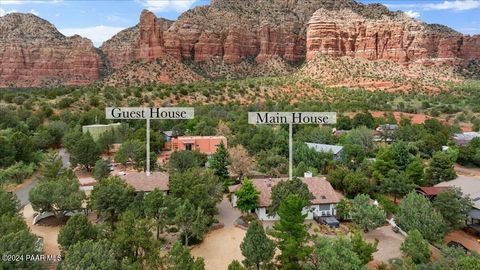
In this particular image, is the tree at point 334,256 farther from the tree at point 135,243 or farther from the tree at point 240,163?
the tree at point 240,163

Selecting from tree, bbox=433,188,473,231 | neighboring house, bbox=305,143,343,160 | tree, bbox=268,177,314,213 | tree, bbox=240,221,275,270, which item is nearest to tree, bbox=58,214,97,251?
tree, bbox=240,221,275,270

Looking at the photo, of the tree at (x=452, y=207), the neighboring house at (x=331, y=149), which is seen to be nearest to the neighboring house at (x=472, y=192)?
the tree at (x=452, y=207)

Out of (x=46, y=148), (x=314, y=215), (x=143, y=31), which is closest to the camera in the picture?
(x=314, y=215)

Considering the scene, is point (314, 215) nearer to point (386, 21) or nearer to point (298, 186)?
point (298, 186)

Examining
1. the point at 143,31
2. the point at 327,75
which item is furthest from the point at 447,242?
the point at 143,31

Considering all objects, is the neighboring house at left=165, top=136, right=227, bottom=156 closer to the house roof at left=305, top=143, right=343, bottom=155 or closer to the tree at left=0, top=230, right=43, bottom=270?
the house roof at left=305, top=143, right=343, bottom=155

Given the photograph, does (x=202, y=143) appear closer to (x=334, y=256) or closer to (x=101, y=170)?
(x=101, y=170)

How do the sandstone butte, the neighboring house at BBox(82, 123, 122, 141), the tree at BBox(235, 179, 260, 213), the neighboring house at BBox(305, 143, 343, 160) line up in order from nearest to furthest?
the tree at BBox(235, 179, 260, 213)
the neighboring house at BBox(305, 143, 343, 160)
the neighboring house at BBox(82, 123, 122, 141)
the sandstone butte
